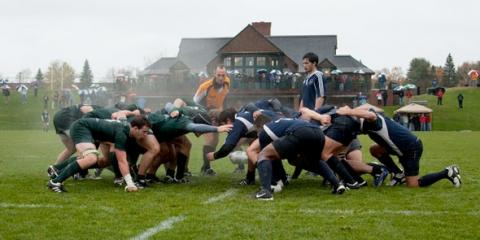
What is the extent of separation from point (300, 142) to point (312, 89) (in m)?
2.56

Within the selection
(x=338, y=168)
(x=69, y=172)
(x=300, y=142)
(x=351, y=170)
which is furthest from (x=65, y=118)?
(x=351, y=170)

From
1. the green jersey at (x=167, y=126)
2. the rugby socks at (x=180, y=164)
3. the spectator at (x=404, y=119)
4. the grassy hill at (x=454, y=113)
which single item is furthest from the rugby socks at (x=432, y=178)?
the grassy hill at (x=454, y=113)

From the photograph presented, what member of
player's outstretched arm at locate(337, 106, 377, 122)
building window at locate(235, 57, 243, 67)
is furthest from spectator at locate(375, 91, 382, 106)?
player's outstretched arm at locate(337, 106, 377, 122)

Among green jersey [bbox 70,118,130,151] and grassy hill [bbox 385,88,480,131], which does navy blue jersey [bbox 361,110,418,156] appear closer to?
green jersey [bbox 70,118,130,151]

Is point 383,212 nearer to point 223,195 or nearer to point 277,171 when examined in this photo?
point 223,195

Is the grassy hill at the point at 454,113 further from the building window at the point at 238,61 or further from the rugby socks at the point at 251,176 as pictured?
the rugby socks at the point at 251,176

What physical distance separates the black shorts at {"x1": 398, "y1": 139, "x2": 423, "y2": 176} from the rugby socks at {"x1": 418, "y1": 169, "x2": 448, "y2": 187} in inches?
6.0

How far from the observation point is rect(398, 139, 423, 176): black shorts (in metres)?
9.33

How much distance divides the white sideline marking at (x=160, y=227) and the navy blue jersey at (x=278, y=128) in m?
2.42

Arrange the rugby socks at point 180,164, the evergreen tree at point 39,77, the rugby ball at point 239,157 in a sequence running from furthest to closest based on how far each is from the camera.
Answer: the evergreen tree at point 39,77 < the rugby socks at point 180,164 < the rugby ball at point 239,157

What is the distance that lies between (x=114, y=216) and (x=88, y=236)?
104cm

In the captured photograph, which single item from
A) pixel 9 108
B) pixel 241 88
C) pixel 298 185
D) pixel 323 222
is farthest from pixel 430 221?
pixel 9 108

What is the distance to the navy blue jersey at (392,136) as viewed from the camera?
9.12 metres

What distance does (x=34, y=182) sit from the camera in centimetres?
1023
